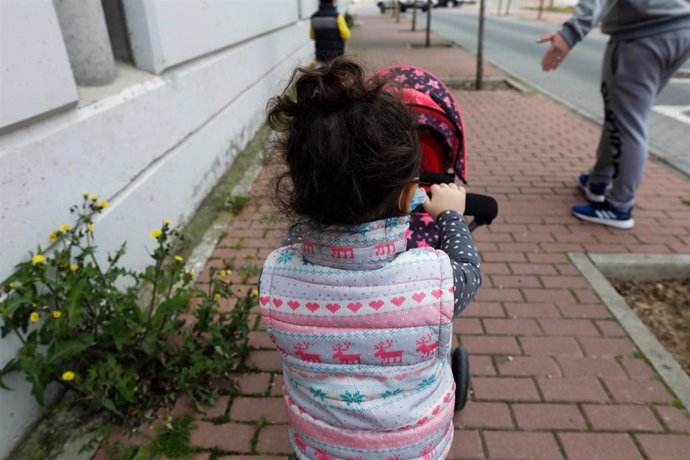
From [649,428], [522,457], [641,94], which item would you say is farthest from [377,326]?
[641,94]

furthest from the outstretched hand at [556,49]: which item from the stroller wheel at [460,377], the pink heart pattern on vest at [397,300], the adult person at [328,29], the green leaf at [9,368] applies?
the adult person at [328,29]

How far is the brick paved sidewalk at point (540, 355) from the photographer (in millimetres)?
2053

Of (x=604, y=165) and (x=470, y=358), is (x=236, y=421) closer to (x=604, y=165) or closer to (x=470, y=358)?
(x=470, y=358)

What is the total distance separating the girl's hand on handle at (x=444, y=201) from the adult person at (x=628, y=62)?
246cm

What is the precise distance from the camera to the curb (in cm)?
232

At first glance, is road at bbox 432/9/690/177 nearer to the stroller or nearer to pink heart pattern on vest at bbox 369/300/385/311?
the stroller

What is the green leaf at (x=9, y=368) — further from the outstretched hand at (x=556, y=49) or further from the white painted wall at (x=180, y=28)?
the outstretched hand at (x=556, y=49)

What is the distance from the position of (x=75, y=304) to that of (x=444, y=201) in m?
1.42

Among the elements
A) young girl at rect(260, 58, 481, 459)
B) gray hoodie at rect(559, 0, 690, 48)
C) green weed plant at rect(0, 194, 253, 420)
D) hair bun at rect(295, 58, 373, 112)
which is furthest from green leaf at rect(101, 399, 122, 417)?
gray hoodie at rect(559, 0, 690, 48)

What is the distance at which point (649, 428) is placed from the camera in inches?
82.5

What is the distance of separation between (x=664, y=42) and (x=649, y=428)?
2.46 m

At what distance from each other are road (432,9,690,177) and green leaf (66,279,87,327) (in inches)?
208

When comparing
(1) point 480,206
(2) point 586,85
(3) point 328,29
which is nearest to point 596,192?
(1) point 480,206

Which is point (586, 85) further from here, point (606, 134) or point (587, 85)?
point (606, 134)
